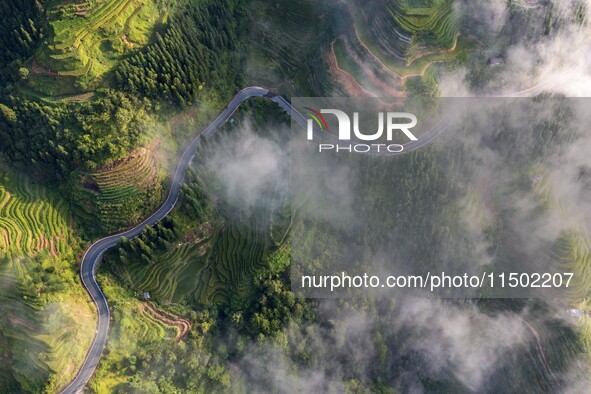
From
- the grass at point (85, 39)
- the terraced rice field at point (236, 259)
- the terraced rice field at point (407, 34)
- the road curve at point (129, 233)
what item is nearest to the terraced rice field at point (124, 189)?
the road curve at point (129, 233)

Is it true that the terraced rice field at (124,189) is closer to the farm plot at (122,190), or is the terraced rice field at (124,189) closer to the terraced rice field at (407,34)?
the farm plot at (122,190)

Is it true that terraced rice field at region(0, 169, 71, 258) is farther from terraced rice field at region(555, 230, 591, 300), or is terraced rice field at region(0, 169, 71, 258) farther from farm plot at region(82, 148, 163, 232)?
terraced rice field at region(555, 230, 591, 300)

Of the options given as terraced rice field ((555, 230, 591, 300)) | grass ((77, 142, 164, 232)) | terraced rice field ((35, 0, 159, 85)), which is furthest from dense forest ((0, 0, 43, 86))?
terraced rice field ((555, 230, 591, 300))

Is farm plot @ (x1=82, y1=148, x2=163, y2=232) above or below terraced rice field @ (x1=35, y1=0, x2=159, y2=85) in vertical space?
below

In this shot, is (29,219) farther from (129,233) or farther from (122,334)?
(122,334)

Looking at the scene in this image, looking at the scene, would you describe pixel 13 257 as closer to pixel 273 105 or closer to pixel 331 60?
pixel 273 105

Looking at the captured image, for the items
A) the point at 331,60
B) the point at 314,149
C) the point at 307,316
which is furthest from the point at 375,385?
the point at 331,60

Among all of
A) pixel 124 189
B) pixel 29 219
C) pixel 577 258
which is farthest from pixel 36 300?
pixel 577 258
